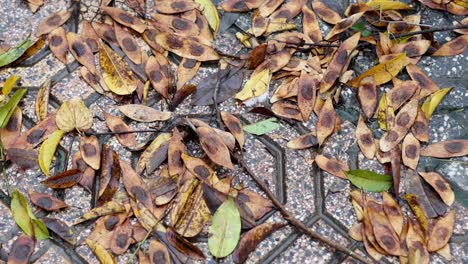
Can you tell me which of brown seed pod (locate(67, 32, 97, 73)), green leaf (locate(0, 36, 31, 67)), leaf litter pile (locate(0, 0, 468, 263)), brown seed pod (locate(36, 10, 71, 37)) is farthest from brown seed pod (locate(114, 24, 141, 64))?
green leaf (locate(0, 36, 31, 67))

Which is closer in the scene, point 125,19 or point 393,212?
point 393,212

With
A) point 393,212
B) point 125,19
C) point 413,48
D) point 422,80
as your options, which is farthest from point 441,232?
point 125,19

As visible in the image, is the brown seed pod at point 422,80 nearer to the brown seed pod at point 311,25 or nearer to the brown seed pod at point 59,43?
the brown seed pod at point 311,25

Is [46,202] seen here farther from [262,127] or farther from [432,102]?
[432,102]

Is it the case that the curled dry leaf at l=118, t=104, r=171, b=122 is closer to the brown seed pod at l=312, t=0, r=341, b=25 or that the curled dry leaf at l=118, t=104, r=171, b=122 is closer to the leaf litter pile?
the leaf litter pile

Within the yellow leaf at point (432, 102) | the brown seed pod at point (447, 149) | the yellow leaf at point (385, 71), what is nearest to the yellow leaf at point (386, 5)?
the yellow leaf at point (385, 71)
